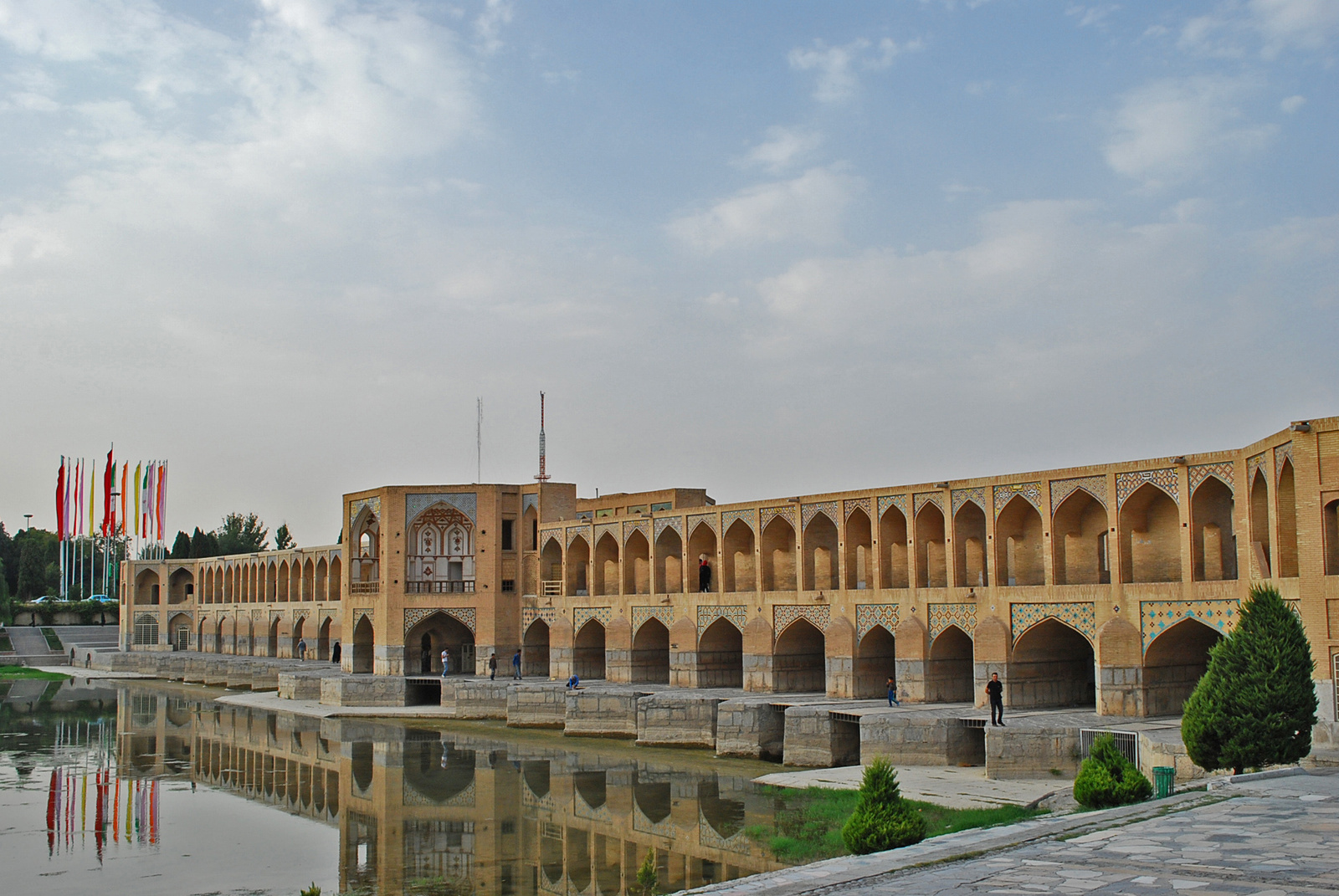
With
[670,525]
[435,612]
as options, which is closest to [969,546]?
[670,525]

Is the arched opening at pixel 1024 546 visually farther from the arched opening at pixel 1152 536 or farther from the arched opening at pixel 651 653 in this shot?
the arched opening at pixel 651 653

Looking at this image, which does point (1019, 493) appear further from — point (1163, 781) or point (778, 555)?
point (1163, 781)

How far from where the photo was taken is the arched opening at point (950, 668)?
832 inches

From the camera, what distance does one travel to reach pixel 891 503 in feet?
74.1

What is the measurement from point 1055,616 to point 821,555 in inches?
266

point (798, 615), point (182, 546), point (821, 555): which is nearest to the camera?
point (798, 615)

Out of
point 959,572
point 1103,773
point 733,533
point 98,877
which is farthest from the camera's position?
point 733,533

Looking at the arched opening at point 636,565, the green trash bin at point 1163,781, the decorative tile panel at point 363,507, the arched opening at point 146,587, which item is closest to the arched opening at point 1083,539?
the green trash bin at point 1163,781

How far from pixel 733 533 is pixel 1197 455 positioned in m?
11.1

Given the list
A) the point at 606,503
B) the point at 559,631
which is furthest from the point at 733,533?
the point at 606,503

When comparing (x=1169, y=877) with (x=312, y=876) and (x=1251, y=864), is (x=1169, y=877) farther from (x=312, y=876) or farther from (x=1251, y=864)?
(x=312, y=876)

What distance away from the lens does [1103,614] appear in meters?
18.4

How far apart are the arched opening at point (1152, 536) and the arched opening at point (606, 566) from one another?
1337 cm

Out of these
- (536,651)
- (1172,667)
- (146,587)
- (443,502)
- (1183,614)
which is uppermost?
(443,502)
